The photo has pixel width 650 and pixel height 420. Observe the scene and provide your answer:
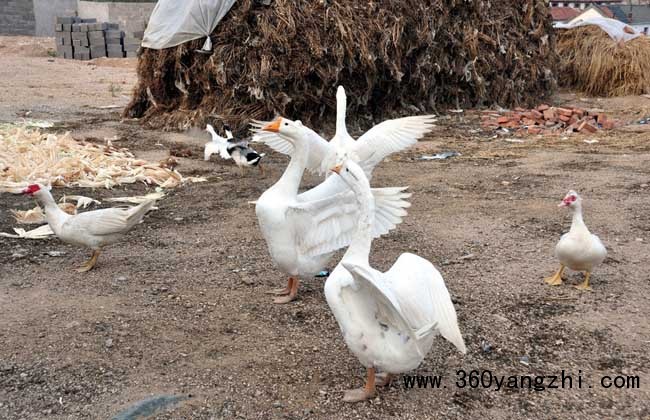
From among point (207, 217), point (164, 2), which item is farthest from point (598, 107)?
point (207, 217)

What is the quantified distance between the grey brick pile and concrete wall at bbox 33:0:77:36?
3996 millimetres

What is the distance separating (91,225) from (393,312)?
2.59m

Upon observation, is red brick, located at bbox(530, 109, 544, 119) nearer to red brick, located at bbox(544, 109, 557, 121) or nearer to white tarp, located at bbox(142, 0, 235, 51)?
red brick, located at bbox(544, 109, 557, 121)

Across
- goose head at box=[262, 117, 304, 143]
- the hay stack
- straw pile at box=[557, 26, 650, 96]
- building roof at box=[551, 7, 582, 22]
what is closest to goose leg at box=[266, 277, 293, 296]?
goose head at box=[262, 117, 304, 143]

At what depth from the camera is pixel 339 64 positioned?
9820 millimetres

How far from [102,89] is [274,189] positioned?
1153 centimetres

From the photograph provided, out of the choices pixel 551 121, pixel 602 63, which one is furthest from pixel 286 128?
pixel 602 63

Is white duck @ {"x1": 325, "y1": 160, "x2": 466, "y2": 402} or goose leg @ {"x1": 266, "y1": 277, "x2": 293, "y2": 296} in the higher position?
white duck @ {"x1": 325, "y1": 160, "x2": 466, "y2": 402}

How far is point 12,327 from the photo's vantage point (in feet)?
12.1

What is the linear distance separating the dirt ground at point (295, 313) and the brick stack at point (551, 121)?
2.91 meters

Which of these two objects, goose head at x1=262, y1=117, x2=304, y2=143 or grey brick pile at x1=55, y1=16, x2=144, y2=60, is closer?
goose head at x1=262, y1=117, x2=304, y2=143

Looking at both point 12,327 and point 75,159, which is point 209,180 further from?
point 12,327

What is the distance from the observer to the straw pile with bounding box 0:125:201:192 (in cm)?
675

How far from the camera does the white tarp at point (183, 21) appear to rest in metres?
9.59
